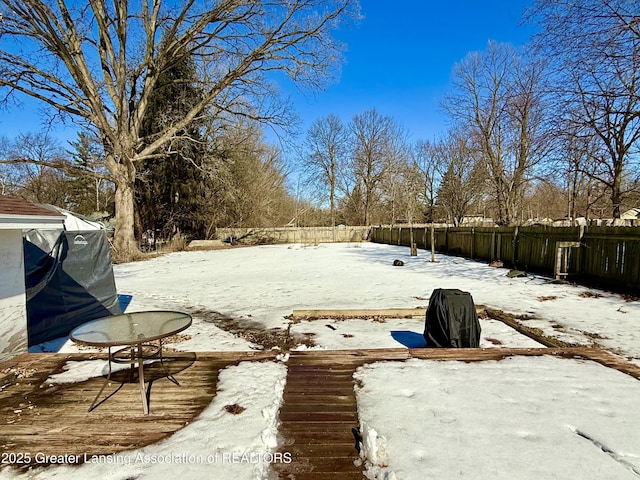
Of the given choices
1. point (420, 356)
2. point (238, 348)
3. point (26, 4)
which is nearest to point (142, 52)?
point (26, 4)

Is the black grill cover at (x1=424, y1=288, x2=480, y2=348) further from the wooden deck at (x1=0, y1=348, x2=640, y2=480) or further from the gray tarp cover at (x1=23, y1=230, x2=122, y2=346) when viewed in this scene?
the gray tarp cover at (x1=23, y1=230, x2=122, y2=346)

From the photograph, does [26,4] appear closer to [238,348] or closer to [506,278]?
[238,348]

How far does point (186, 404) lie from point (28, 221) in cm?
213

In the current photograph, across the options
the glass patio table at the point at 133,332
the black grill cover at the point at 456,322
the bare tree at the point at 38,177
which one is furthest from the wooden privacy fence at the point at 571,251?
the bare tree at the point at 38,177

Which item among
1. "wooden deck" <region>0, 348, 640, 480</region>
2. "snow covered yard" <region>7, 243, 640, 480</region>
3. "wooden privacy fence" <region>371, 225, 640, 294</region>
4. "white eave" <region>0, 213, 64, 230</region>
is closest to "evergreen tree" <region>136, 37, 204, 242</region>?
"wooden privacy fence" <region>371, 225, 640, 294</region>

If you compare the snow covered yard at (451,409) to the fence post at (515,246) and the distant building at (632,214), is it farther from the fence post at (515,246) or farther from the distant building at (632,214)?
the distant building at (632,214)

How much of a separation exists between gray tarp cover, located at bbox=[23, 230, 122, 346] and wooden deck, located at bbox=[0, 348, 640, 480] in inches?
50.9

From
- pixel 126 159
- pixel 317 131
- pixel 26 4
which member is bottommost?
pixel 126 159

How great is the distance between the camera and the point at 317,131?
33.5 meters

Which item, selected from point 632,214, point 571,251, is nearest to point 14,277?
point 571,251

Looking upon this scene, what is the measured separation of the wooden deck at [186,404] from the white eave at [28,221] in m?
1.32

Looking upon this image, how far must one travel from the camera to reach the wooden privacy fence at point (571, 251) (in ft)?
22.4

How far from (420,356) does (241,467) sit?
6.85ft

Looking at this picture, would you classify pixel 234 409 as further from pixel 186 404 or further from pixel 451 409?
pixel 451 409
